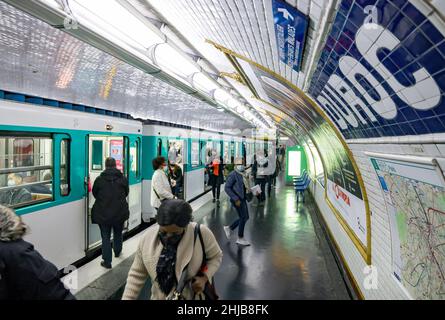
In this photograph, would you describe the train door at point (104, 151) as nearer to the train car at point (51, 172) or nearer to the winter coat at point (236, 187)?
the train car at point (51, 172)

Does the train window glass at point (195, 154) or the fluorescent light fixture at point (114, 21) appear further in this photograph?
the train window glass at point (195, 154)

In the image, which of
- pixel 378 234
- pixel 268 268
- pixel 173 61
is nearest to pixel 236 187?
pixel 268 268

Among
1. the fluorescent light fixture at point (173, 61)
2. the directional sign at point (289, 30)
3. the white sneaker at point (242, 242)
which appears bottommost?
the white sneaker at point (242, 242)

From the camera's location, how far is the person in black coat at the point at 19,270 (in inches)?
75.0

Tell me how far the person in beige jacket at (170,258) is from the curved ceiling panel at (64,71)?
1866 mm

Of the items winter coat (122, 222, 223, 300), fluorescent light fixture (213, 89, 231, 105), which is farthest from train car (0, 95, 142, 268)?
winter coat (122, 222, 223, 300)

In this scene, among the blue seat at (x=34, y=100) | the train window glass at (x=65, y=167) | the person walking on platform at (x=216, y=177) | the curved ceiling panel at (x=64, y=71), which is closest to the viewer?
the curved ceiling panel at (x=64, y=71)

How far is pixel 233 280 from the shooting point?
485cm

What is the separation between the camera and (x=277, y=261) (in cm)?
569

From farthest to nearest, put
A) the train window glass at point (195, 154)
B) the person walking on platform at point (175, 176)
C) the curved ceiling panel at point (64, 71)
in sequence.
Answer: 1. the train window glass at point (195, 154)
2. the person walking on platform at point (175, 176)
3. the curved ceiling panel at point (64, 71)

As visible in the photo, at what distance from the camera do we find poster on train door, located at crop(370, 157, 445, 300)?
5.91 ft

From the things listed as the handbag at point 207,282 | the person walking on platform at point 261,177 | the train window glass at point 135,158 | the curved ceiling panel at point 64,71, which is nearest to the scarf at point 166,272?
the handbag at point 207,282

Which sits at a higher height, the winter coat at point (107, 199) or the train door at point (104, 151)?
the train door at point (104, 151)
